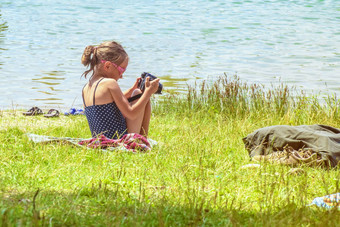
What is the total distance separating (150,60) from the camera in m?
17.9

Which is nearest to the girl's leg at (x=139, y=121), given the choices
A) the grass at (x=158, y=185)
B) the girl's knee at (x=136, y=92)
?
the girl's knee at (x=136, y=92)

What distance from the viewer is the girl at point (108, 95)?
5.38 meters

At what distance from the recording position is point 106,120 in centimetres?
545

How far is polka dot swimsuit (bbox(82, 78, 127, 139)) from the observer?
5.44m

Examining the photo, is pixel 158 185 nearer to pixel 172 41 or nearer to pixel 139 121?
pixel 139 121

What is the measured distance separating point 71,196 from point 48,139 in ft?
6.89

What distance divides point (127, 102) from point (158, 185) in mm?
1746

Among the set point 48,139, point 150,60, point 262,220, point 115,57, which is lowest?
point 150,60

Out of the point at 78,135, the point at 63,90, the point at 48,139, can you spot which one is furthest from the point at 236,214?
the point at 63,90

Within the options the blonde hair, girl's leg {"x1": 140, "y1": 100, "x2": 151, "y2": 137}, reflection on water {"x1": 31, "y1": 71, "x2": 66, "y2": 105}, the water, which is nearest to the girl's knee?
girl's leg {"x1": 140, "y1": 100, "x2": 151, "y2": 137}

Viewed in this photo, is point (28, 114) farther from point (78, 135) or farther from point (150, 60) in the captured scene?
point (150, 60)

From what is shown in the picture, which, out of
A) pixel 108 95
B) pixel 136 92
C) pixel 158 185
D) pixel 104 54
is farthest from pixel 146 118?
pixel 158 185

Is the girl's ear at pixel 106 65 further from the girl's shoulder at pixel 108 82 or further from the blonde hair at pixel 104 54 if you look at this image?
the girl's shoulder at pixel 108 82

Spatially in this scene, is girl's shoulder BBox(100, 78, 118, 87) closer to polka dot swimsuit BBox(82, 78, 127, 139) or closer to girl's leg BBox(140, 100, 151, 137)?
polka dot swimsuit BBox(82, 78, 127, 139)
